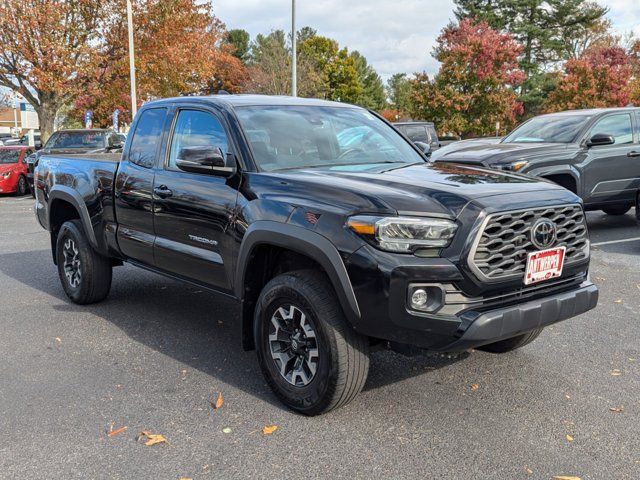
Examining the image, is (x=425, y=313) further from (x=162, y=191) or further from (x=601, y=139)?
(x=601, y=139)

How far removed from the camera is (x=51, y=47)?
20.8 metres

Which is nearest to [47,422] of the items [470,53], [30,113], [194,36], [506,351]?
[506,351]

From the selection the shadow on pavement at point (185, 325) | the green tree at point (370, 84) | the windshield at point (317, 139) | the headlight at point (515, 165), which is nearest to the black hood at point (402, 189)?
the windshield at point (317, 139)

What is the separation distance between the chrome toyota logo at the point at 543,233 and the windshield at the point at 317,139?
1.27 m

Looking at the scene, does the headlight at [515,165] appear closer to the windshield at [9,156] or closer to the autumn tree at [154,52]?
the windshield at [9,156]

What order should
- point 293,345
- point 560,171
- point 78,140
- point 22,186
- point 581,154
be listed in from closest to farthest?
point 293,345 < point 560,171 < point 581,154 < point 78,140 < point 22,186

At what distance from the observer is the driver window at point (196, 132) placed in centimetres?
450

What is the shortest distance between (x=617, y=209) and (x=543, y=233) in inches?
329

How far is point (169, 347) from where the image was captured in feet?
16.3

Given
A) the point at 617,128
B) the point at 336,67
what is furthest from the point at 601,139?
the point at 336,67

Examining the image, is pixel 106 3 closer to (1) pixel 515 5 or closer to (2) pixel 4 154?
(2) pixel 4 154

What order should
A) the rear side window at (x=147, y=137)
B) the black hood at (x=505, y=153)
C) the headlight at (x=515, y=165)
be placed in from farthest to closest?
the black hood at (x=505, y=153), the headlight at (x=515, y=165), the rear side window at (x=147, y=137)

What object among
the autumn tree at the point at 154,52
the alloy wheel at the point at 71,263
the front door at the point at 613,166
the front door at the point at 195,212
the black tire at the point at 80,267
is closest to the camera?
the front door at the point at 195,212

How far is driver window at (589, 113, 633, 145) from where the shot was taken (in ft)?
32.0
